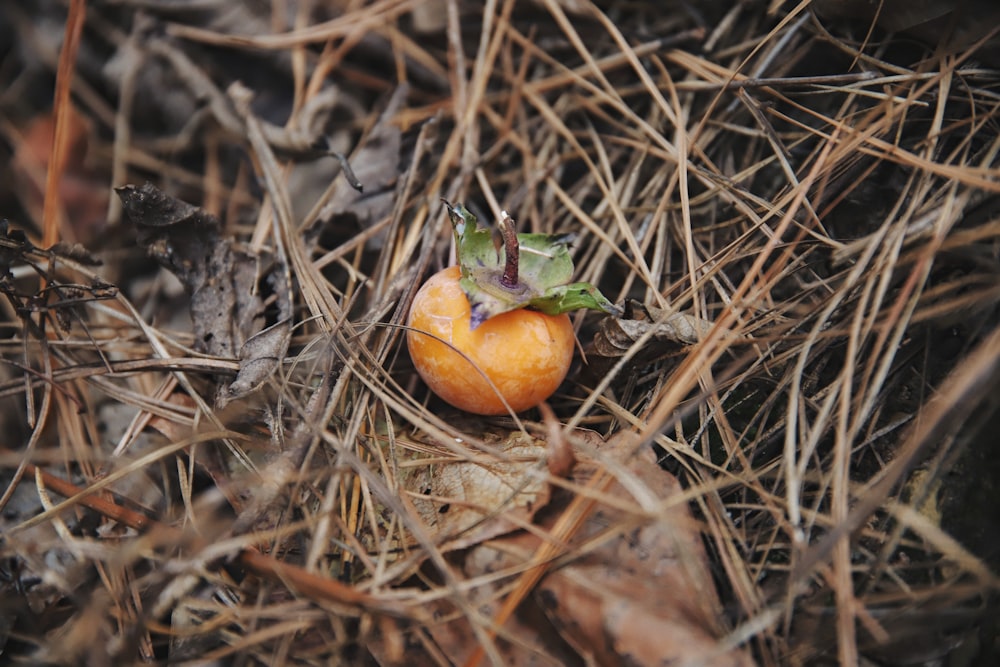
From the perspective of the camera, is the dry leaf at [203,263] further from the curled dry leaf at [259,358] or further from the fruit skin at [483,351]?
the fruit skin at [483,351]

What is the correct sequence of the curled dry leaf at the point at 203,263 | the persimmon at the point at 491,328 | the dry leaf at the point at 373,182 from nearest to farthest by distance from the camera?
1. the persimmon at the point at 491,328
2. the curled dry leaf at the point at 203,263
3. the dry leaf at the point at 373,182

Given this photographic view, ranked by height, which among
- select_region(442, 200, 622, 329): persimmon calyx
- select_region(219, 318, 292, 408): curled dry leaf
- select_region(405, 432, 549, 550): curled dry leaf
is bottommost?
select_region(405, 432, 549, 550): curled dry leaf

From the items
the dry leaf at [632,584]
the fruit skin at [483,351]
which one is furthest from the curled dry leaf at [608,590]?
the fruit skin at [483,351]

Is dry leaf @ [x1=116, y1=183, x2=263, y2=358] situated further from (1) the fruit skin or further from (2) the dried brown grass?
(1) the fruit skin

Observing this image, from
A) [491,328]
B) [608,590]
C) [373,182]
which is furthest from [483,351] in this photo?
[373,182]

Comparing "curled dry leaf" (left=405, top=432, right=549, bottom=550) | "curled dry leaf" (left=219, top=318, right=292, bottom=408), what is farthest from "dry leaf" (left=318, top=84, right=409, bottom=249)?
"curled dry leaf" (left=405, top=432, right=549, bottom=550)

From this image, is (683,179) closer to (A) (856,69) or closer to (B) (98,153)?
(A) (856,69)
